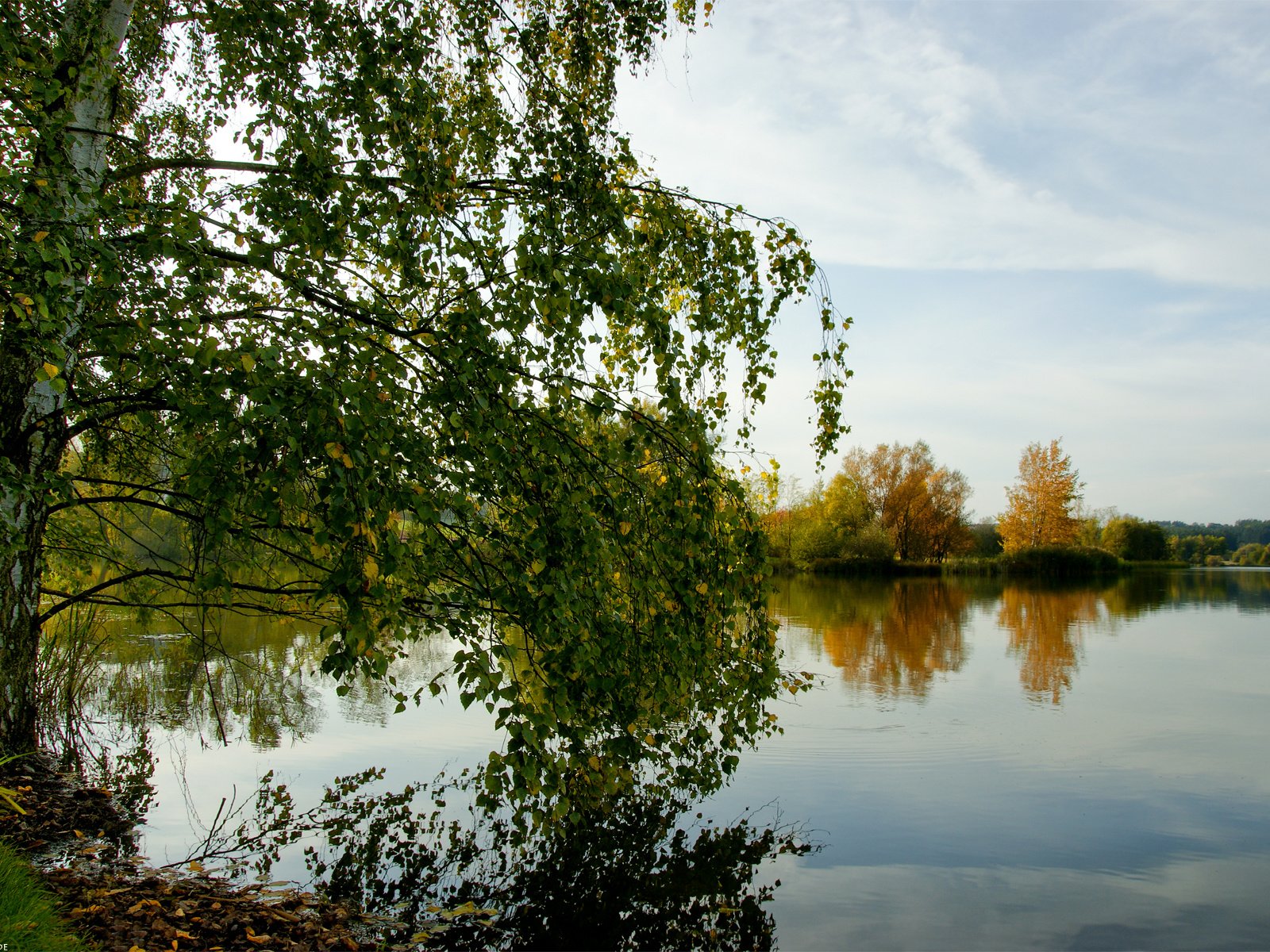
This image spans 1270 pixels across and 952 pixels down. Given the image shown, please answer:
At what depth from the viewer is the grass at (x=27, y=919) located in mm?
3178

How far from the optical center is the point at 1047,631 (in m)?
19.0

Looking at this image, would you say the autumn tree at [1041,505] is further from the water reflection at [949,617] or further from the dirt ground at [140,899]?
the dirt ground at [140,899]

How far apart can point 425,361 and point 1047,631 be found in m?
19.1

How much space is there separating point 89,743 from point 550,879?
519 cm

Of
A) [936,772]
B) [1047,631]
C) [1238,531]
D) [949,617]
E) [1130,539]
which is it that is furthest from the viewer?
[1238,531]

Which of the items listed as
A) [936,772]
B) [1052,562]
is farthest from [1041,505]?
[936,772]

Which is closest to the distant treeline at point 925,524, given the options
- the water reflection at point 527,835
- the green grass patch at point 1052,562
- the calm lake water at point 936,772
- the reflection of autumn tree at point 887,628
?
the green grass patch at point 1052,562

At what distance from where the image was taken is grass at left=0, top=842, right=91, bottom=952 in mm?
3178

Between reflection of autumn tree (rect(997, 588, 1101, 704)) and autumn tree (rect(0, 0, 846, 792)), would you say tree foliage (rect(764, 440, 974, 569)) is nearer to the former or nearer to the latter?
reflection of autumn tree (rect(997, 588, 1101, 704))

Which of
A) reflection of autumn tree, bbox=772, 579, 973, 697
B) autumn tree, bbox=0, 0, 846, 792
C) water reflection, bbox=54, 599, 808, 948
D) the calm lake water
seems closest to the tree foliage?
reflection of autumn tree, bbox=772, 579, 973, 697

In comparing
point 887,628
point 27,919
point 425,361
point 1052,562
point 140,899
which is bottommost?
point 887,628

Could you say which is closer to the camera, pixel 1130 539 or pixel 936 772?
pixel 936 772

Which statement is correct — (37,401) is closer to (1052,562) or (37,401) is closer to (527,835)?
(527,835)

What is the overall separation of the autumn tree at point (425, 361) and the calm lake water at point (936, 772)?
2.38 metres
